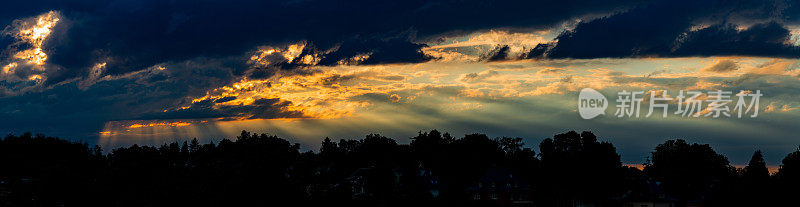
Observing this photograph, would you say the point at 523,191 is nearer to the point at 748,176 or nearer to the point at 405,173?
the point at 405,173

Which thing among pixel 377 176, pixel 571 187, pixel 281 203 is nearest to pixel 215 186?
pixel 281 203

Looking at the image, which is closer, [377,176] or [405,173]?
[377,176]

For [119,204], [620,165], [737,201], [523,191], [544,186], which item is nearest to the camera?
[119,204]

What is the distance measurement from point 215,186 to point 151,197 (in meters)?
17.5

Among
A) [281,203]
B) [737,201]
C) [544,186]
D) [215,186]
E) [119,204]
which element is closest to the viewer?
[281,203]

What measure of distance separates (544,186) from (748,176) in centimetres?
4095

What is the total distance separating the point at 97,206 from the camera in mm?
127875

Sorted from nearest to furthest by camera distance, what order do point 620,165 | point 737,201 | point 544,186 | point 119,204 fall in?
point 119,204 < point 737,201 < point 544,186 < point 620,165

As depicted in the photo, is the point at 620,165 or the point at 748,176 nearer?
the point at 748,176

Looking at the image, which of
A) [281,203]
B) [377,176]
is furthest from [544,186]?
[281,203]

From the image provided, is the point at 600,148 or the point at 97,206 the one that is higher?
the point at 600,148

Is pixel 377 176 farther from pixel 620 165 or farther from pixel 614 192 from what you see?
pixel 620 165

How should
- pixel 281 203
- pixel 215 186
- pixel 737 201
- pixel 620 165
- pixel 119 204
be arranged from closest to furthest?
pixel 281 203 → pixel 215 186 → pixel 119 204 → pixel 737 201 → pixel 620 165

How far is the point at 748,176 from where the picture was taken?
151000 mm
